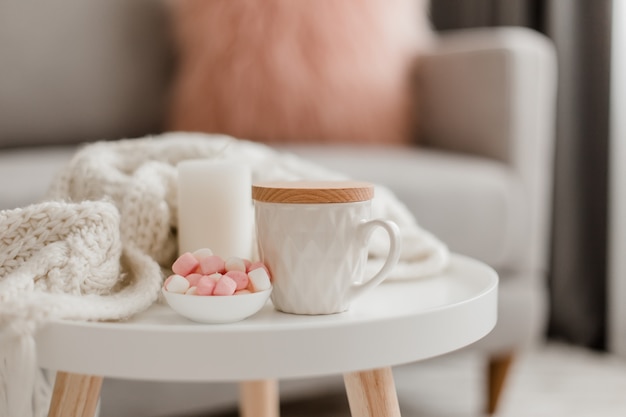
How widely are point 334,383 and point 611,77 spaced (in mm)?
1072

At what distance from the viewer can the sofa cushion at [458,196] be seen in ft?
4.02

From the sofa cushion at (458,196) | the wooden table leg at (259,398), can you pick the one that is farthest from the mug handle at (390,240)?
the sofa cushion at (458,196)

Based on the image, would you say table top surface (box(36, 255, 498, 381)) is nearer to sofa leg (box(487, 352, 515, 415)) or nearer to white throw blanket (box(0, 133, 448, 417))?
white throw blanket (box(0, 133, 448, 417))


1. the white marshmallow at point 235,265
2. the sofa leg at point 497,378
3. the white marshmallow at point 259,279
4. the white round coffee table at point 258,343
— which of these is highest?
the white marshmallow at point 235,265

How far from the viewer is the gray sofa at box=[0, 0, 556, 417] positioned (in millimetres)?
1253

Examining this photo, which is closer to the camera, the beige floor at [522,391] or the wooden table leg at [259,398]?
the wooden table leg at [259,398]

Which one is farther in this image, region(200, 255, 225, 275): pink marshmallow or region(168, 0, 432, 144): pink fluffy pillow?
region(168, 0, 432, 144): pink fluffy pillow

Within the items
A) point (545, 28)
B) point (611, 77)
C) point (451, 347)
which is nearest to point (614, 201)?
point (611, 77)

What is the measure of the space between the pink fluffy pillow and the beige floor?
1.85 ft

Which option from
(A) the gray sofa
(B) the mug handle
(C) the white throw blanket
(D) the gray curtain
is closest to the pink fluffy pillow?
(A) the gray sofa

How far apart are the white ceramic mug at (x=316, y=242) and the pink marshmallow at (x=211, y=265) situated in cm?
4

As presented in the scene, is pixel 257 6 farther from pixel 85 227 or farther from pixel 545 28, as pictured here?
pixel 85 227

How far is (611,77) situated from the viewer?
1770 mm

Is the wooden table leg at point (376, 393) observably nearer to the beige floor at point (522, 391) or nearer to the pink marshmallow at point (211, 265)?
the pink marshmallow at point (211, 265)
